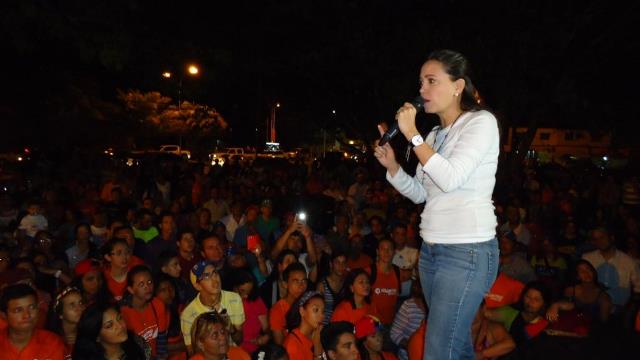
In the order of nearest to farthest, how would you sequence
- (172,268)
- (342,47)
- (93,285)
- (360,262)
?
(93,285), (172,268), (360,262), (342,47)

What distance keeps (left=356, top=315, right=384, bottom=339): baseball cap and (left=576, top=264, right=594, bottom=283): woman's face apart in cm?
247

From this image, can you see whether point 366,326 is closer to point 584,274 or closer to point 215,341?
point 215,341

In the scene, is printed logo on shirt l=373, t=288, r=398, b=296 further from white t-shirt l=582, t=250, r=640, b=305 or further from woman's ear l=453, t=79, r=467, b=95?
woman's ear l=453, t=79, r=467, b=95

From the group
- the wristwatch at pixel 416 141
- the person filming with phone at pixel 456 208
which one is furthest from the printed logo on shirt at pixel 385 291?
the wristwatch at pixel 416 141

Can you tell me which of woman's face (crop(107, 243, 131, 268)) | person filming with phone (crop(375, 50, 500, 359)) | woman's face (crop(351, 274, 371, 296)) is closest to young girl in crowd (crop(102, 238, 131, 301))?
woman's face (crop(107, 243, 131, 268))


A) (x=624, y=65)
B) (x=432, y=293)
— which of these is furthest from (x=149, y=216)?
(x=624, y=65)

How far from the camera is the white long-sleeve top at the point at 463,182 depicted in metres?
2.07

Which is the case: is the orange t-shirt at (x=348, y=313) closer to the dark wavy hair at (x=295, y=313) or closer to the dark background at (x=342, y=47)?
the dark wavy hair at (x=295, y=313)

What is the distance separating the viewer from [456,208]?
2188 millimetres

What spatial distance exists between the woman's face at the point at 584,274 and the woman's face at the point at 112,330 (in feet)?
15.5

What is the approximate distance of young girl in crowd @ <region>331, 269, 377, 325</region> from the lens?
18.1 ft

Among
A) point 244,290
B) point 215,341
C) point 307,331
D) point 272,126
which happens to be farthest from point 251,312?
point 272,126

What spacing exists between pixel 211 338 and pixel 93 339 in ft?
2.77

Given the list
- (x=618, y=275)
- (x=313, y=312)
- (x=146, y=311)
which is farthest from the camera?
(x=618, y=275)
